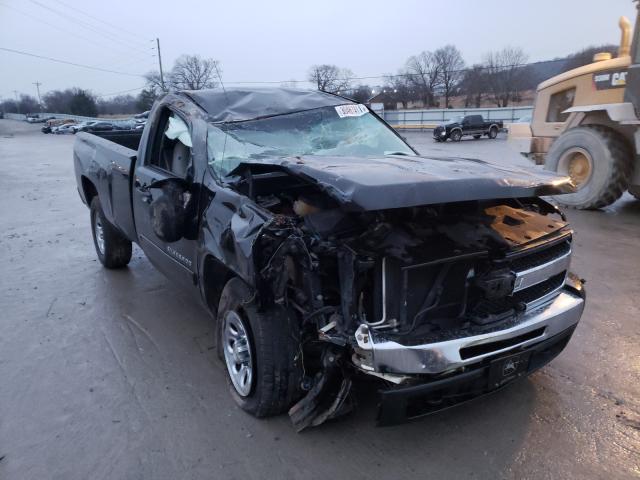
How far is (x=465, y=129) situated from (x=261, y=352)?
2911cm

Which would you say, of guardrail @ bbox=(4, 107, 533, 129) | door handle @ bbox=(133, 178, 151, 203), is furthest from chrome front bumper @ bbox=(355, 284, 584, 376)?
guardrail @ bbox=(4, 107, 533, 129)

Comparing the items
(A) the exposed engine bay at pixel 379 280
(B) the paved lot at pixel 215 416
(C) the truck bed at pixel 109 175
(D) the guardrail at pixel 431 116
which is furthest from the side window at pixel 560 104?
(D) the guardrail at pixel 431 116

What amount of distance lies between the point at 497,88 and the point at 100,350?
73304 millimetres

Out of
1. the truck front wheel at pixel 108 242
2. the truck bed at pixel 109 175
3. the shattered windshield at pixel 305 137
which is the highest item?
the shattered windshield at pixel 305 137

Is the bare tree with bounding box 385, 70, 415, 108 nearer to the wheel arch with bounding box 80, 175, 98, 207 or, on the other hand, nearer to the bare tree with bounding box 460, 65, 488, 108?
the bare tree with bounding box 460, 65, 488, 108

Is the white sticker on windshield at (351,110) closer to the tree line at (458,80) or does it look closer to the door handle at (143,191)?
the door handle at (143,191)

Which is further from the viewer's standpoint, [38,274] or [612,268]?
[38,274]

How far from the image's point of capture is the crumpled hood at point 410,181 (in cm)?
233

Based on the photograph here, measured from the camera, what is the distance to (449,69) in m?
82.5

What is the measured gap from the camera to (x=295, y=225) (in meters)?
2.61

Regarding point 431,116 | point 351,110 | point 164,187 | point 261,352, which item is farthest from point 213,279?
point 431,116

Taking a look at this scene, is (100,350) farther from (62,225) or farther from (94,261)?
(62,225)

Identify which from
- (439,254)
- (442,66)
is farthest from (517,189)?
(442,66)

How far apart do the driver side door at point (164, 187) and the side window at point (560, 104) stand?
7814 mm
